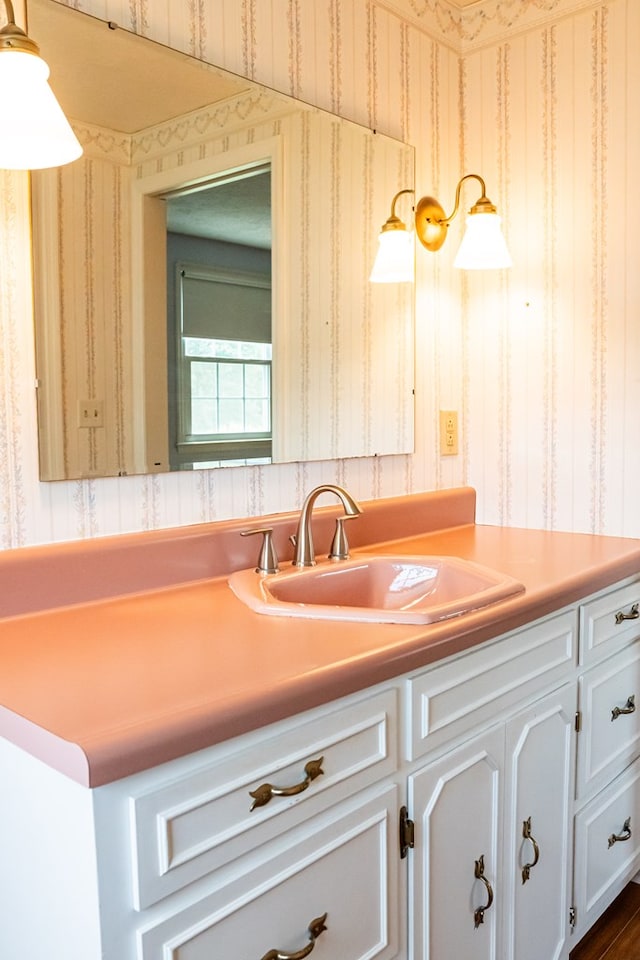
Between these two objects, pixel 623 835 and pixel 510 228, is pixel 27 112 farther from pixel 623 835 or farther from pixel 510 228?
pixel 623 835

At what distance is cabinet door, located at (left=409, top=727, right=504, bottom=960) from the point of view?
1246mm

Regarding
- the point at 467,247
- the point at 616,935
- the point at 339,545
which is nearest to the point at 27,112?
the point at 339,545

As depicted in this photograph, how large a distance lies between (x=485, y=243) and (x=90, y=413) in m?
1.12

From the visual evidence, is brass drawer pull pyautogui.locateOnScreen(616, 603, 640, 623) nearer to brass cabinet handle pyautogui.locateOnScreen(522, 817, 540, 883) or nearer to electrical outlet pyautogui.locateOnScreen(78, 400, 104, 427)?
brass cabinet handle pyautogui.locateOnScreen(522, 817, 540, 883)

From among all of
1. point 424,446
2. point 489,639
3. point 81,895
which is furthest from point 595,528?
point 81,895

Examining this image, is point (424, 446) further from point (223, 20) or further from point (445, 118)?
point (223, 20)

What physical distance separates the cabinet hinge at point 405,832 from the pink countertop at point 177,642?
231 mm

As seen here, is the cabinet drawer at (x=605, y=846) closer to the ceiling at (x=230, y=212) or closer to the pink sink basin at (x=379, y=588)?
the pink sink basin at (x=379, y=588)

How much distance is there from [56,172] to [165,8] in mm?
438

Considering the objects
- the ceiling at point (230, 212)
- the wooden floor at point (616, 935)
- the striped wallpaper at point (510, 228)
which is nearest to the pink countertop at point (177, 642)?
the striped wallpaper at point (510, 228)

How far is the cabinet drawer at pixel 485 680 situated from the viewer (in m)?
1.23

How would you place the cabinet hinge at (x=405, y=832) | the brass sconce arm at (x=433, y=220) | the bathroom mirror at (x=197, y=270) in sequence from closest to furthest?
1. the cabinet hinge at (x=405, y=832)
2. the bathroom mirror at (x=197, y=270)
3. the brass sconce arm at (x=433, y=220)

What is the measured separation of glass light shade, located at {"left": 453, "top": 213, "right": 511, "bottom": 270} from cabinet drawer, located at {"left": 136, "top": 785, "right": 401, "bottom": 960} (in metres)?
1.36

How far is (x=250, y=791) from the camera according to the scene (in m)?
0.95
